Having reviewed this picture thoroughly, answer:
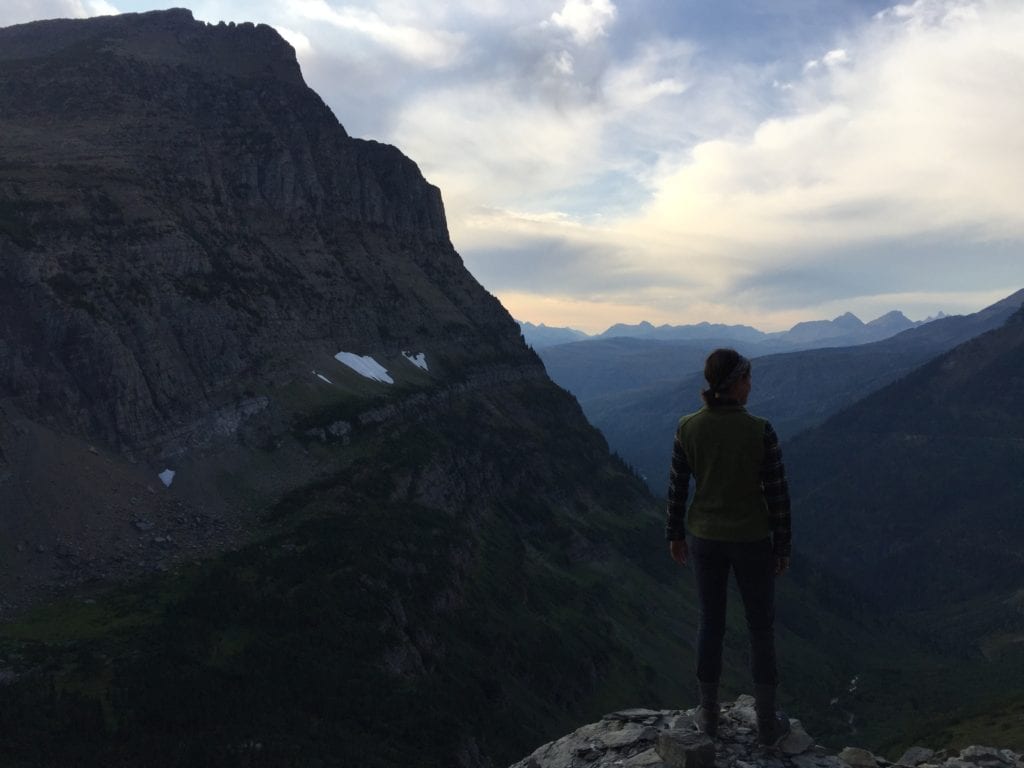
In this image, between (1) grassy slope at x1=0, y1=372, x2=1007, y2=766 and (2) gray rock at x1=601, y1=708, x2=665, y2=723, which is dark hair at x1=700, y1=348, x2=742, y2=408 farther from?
(1) grassy slope at x1=0, y1=372, x2=1007, y2=766

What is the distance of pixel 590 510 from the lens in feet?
517

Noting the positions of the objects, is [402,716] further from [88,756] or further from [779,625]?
[779,625]

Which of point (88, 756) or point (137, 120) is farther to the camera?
point (137, 120)

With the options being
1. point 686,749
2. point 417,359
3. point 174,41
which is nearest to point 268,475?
point 417,359

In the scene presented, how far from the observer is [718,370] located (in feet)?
39.3

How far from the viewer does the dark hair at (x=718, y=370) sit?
11922 millimetres

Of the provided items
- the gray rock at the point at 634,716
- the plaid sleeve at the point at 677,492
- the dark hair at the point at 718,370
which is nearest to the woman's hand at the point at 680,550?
the plaid sleeve at the point at 677,492

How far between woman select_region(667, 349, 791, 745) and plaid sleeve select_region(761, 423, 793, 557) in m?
0.02

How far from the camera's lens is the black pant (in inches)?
475

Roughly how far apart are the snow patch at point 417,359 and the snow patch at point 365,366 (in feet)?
37.9

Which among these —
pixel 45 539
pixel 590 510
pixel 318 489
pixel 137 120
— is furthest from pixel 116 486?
pixel 590 510

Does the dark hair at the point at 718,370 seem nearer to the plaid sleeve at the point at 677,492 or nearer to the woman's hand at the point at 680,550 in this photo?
the plaid sleeve at the point at 677,492

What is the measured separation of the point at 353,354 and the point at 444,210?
242 feet

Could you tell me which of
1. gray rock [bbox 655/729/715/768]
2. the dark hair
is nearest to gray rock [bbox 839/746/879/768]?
gray rock [bbox 655/729/715/768]
